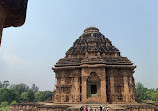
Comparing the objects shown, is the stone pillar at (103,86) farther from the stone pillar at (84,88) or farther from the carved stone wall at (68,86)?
the carved stone wall at (68,86)

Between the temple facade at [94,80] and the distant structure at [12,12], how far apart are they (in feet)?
57.5

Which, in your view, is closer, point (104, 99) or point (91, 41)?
point (104, 99)

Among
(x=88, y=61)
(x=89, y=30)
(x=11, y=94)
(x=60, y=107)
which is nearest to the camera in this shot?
(x=60, y=107)

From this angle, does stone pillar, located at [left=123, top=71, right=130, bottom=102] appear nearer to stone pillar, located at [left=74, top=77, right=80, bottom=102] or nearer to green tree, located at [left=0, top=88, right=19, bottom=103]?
stone pillar, located at [left=74, top=77, right=80, bottom=102]

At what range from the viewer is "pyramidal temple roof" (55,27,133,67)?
2097 centimetres

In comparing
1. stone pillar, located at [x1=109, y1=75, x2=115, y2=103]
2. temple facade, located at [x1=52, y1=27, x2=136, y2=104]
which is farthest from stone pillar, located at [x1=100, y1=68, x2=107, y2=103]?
stone pillar, located at [x1=109, y1=75, x2=115, y2=103]

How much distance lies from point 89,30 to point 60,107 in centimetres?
1834

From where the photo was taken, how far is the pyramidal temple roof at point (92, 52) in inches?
826

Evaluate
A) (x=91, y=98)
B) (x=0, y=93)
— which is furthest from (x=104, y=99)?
(x=0, y=93)

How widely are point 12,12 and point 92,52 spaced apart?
20837 mm

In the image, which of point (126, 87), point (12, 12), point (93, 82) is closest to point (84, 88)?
point (93, 82)

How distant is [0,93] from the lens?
47.1 meters

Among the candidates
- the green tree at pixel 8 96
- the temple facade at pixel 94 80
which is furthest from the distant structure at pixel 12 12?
the green tree at pixel 8 96

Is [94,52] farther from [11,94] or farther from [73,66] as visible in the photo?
[11,94]
